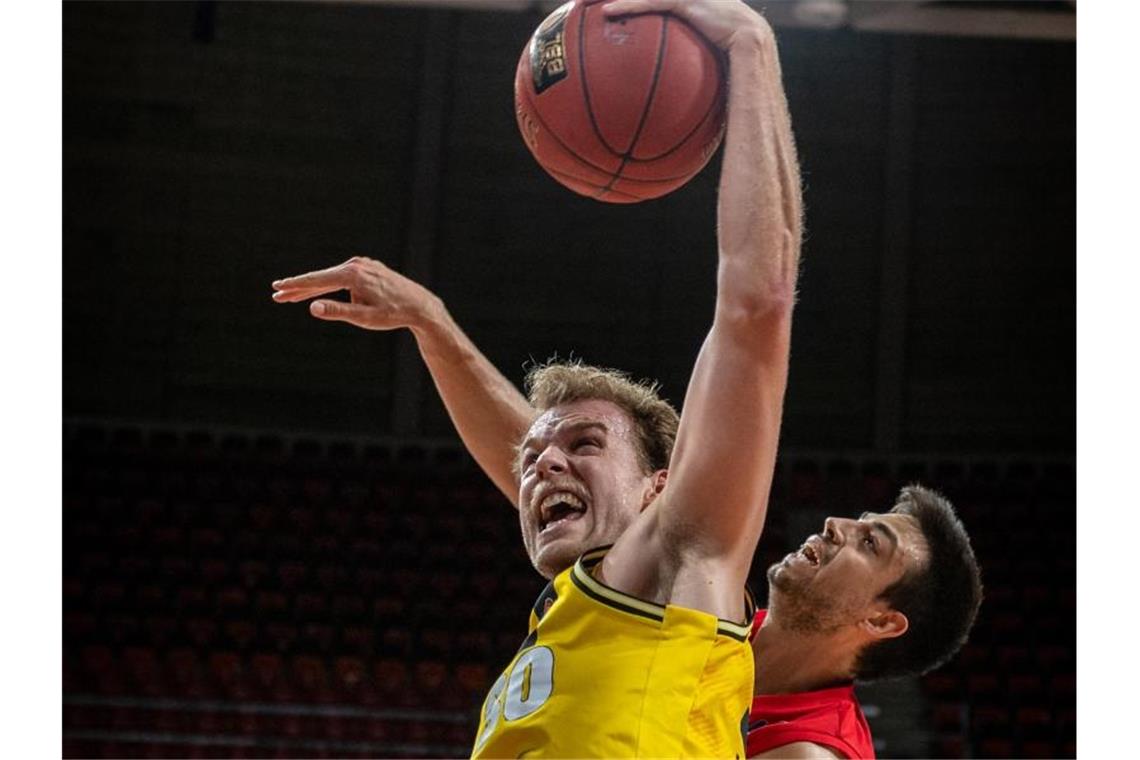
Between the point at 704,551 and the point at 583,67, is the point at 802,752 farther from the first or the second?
the point at 583,67

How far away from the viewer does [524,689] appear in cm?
208

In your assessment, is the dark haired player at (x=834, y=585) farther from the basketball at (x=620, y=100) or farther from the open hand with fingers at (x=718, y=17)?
the open hand with fingers at (x=718, y=17)

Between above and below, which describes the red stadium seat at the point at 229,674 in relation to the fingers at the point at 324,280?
below

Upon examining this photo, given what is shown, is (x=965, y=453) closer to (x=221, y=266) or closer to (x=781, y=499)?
(x=781, y=499)

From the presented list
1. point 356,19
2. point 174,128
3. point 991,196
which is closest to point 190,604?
point 174,128

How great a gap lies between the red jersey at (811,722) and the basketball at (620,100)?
1.10 m

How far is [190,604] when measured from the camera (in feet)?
32.5

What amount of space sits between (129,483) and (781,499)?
5306 millimetres

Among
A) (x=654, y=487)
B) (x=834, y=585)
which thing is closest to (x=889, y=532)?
(x=834, y=585)

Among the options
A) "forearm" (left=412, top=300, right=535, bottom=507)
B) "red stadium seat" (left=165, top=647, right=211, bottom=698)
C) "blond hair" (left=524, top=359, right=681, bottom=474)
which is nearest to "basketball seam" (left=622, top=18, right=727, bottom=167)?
"blond hair" (left=524, top=359, right=681, bottom=474)

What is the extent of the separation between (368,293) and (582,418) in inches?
25.2

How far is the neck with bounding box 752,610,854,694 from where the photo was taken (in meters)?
2.90

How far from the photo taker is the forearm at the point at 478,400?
292 centimetres

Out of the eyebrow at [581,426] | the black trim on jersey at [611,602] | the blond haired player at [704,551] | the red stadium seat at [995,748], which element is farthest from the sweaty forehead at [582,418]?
the red stadium seat at [995,748]
